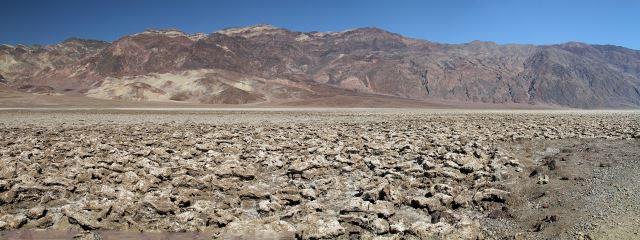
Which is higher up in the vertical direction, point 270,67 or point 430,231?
point 270,67

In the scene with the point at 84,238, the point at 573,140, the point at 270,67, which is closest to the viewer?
the point at 84,238

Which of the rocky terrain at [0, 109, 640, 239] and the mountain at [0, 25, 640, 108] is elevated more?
the mountain at [0, 25, 640, 108]

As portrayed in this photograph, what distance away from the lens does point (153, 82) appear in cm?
10456

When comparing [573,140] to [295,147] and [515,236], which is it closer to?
[295,147]

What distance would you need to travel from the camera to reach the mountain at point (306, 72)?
111 m

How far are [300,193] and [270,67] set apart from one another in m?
141

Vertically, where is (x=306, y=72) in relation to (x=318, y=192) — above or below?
above

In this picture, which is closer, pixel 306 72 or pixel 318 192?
pixel 318 192

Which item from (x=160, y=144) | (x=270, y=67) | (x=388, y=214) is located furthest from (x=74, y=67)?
(x=388, y=214)

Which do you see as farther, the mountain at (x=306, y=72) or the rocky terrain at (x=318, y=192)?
the mountain at (x=306, y=72)

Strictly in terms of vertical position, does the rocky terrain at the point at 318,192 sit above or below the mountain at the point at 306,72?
Result: below

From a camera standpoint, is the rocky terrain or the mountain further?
the mountain

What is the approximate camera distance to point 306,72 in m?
154

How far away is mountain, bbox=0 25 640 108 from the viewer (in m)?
111
